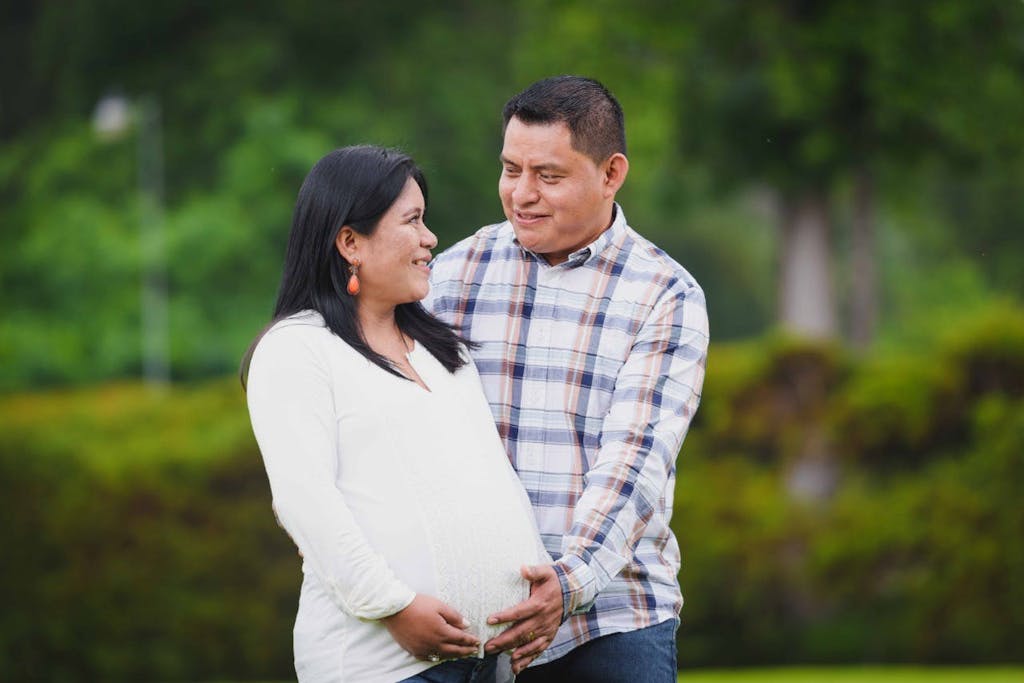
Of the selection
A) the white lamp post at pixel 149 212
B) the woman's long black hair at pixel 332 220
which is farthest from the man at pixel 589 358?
the white lamp post at pixel 149 212

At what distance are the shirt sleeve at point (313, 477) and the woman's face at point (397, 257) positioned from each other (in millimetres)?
225

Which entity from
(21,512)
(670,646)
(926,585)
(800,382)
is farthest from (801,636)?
(670,646)

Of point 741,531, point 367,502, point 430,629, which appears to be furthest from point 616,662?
point 741,531

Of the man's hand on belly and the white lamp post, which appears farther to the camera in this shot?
the white lamp post

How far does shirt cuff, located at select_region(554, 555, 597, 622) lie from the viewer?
2541mm

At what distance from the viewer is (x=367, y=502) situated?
2.40 meters

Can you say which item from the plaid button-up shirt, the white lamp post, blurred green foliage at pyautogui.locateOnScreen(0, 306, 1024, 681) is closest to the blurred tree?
blurred green foliage at pyautogui.locateOnScreen(0, 306, 1024, 681)

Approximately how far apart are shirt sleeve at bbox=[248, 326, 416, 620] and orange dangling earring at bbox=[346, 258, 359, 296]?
0.17 m

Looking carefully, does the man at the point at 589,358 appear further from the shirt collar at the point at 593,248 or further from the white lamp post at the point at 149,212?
the white lamp post at the point at 149,212

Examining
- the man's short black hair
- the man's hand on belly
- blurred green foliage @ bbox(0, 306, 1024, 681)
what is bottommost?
blurred green foliage @ bbox(0, 306, 1024, 681)

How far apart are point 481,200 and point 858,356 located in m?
5.13

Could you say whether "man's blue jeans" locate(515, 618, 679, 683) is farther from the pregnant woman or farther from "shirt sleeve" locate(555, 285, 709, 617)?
the pregnant woman

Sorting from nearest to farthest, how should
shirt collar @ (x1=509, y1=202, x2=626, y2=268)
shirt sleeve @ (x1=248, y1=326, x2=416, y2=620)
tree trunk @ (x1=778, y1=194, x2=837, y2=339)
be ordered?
1. shirt sleeve @ (x1=248, y1=326, x2=416, y2=620)
2. shirt collar @ (x1=509, y1=202, x2=626, y2=268)
3. tree trunk @ (x1=778, y1=194, x2=837, y2=339)

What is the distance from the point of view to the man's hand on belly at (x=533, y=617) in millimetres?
2494
